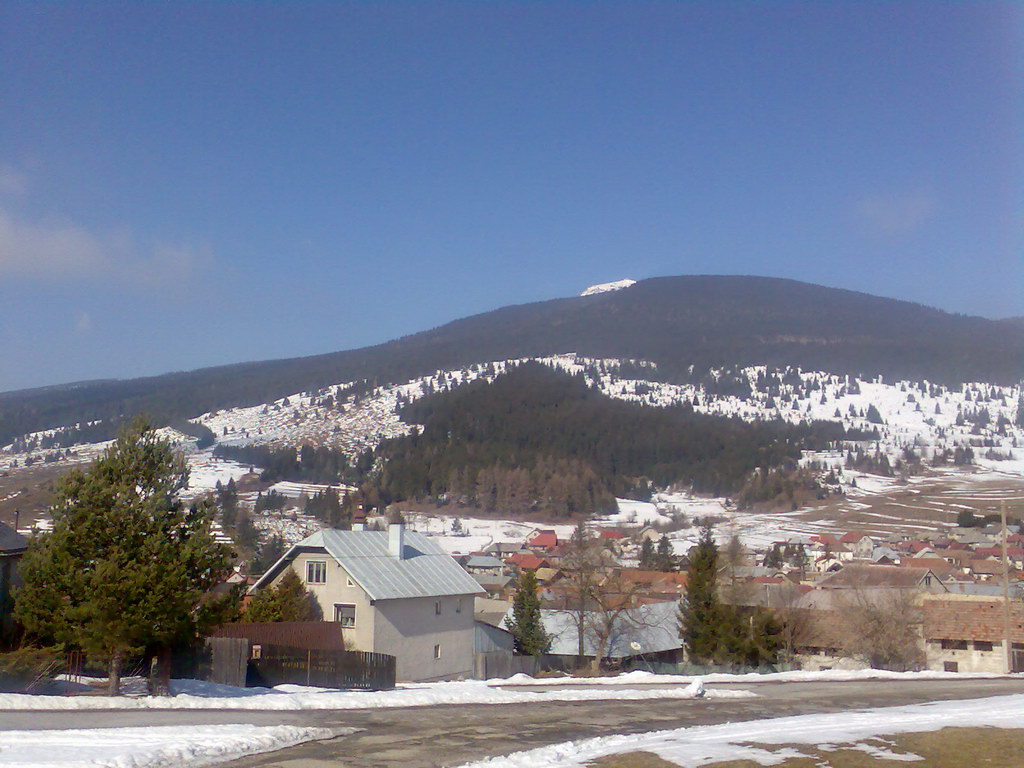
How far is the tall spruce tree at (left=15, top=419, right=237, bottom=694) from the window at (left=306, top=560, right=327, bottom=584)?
18.9 meters

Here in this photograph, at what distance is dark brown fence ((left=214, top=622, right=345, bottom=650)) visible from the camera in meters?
29.6

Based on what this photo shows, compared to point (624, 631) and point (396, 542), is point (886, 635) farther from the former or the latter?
point (396, 542)

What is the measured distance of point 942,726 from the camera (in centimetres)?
1531

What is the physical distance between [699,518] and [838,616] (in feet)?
411

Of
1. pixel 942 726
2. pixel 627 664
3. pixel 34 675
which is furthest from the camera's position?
pixel 627 664

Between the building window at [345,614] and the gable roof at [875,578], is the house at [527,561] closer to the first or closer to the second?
the gable roof at [875,578]

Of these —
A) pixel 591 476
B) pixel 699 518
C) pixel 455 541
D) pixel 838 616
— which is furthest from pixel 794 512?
pixel 838 616

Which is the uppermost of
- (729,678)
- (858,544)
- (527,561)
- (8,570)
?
(8,570)

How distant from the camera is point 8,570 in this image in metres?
22.0

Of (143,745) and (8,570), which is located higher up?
(8,570)

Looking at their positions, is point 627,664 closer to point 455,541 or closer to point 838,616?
point 838,616

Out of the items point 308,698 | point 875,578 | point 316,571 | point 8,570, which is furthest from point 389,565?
point 875,578

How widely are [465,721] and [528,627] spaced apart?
30.3m

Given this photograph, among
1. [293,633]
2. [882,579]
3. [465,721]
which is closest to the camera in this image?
[465,721]
